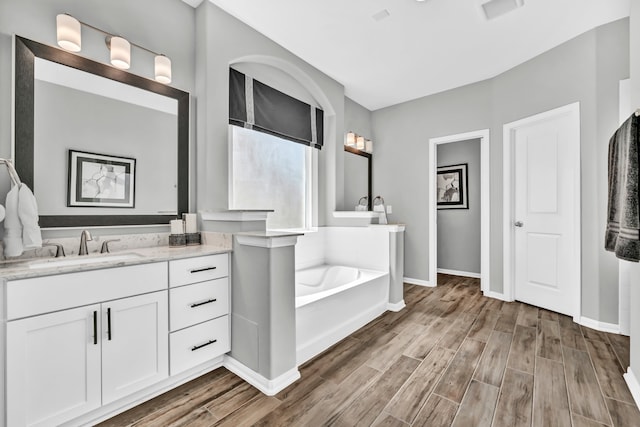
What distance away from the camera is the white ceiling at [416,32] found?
7.65ft

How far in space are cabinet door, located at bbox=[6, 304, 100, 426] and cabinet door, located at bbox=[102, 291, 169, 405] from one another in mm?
45

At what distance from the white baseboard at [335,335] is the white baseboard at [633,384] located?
1753 millimetres

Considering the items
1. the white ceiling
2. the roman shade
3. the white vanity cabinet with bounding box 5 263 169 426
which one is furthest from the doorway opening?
the white vanity cabinet with bounding box 5 263 169 426

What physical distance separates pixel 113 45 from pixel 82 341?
1797 mm

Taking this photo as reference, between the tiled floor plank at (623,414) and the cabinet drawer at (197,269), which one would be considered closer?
the tiled floor plank at (623,414)

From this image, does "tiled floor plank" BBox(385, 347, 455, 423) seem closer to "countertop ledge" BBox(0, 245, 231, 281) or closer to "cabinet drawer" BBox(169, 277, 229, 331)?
"cabinet drawer" BBox(169, 277, 229, 331)

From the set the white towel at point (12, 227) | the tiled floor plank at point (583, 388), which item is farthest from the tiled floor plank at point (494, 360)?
the white towel at point (12, 227)

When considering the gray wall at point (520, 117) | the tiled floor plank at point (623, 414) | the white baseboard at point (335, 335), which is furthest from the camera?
the gray wall at point (520, 117)

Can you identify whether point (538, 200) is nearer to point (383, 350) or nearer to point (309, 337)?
point (383, 350)

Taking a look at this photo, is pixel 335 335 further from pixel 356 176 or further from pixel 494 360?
pixel 356 176

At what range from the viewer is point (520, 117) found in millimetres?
3234

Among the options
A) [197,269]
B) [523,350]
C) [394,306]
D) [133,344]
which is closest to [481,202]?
[394,306]

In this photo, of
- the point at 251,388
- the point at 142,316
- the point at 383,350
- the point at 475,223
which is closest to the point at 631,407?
the point at 383,350

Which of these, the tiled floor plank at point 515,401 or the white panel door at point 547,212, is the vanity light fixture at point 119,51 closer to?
the tiled floor plank at point 515,401
